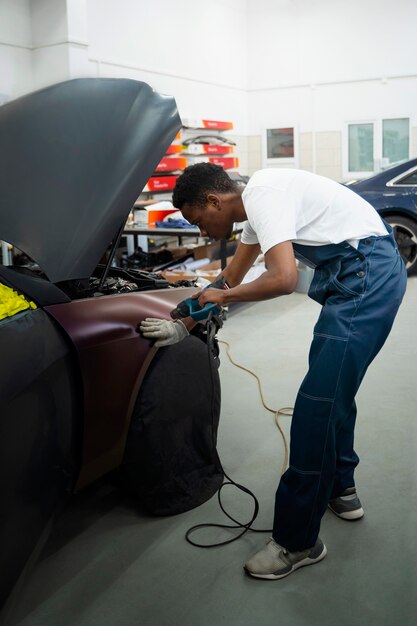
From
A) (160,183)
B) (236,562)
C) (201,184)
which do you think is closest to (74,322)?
(201,184)

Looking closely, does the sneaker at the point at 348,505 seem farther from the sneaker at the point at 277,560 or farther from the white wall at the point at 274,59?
the white wall at the point at 274,59

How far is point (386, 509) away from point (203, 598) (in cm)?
92

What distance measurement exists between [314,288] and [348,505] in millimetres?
910

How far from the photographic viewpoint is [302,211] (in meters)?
2.06

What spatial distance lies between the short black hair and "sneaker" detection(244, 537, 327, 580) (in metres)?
1.24

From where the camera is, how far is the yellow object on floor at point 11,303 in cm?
170

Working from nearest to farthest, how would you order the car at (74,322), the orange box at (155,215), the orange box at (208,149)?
the car at (74,322), the orange box at (155,215), the orange box at (208,149)

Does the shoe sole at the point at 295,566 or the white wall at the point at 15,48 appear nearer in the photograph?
the shoe sole at the point at 295,566

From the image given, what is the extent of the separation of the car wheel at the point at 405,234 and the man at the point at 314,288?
203 inches

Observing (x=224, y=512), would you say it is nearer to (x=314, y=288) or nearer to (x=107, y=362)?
(x=107, y=362)

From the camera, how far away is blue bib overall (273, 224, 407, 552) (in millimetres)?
2021

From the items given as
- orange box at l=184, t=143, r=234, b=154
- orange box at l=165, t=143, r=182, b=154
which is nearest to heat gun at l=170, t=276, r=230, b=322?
orange box at l=165, t=143, r=182, b=154

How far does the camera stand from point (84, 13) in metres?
7.91

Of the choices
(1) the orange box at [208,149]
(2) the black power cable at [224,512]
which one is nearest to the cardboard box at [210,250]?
(1) the orange box at [208,149]
